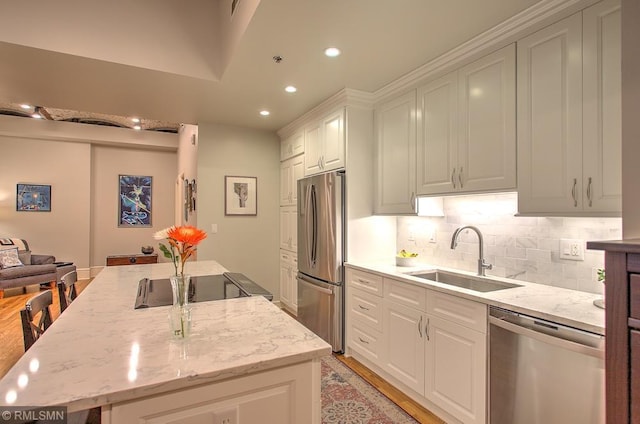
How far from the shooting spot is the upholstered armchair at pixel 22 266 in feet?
17.4

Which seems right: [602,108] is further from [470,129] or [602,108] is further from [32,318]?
[32,318]

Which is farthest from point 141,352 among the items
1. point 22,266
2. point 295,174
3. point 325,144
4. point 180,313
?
point 22,266

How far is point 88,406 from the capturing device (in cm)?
81

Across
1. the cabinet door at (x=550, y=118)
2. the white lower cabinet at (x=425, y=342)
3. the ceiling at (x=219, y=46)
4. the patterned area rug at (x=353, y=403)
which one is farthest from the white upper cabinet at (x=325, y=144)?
the patterned area rug at (x=353, y=403)

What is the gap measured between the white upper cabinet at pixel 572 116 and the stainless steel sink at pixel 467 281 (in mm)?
570

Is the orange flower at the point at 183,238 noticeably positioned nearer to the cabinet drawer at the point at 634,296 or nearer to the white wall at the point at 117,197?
the cabinet drawer at the point at 634,296

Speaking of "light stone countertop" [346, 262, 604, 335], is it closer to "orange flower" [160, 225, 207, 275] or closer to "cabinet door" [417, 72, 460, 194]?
"cabinet door" [417, 72, 460, 194]

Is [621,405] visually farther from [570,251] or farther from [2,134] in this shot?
[2,134]

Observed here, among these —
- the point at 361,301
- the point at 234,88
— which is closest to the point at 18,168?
the point at 234,88

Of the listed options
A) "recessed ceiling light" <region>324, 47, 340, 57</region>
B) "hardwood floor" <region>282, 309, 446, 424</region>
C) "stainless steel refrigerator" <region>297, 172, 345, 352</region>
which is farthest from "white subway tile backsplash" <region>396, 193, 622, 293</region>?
"recessed ceiling light" <region>324, 47, 340, 57</region>

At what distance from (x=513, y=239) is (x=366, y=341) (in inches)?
55.2

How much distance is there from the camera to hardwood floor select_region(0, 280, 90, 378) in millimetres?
3047

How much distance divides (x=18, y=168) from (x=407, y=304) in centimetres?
776

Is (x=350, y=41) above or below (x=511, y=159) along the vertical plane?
above
